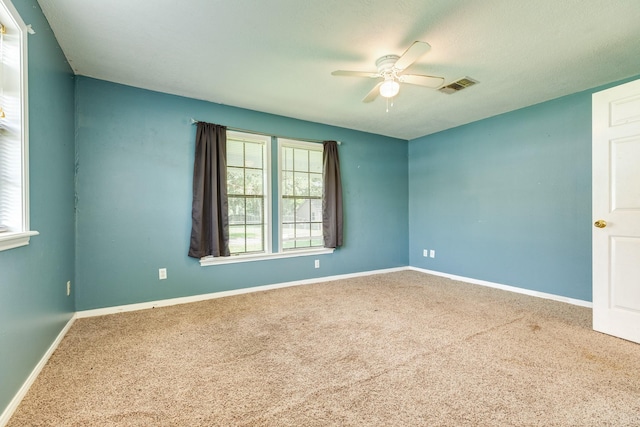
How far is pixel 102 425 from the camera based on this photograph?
1.32 m

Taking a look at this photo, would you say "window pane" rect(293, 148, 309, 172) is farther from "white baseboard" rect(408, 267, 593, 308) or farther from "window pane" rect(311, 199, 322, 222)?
"white baseboard" rect(408, 267, 593, 308)

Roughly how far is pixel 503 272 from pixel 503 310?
1022 mm

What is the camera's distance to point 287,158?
3.90 m

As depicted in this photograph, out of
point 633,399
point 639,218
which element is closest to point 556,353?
point 633,399

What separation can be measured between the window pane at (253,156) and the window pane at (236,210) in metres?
0.49

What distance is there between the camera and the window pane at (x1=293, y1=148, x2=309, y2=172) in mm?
3973

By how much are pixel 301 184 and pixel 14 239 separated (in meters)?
3.00

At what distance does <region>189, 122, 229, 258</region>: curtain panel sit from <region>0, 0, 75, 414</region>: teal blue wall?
109cm

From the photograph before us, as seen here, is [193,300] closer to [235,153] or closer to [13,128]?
[235,153]

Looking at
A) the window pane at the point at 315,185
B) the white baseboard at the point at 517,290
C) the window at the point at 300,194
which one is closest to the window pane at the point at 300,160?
the window at the point at 300,194

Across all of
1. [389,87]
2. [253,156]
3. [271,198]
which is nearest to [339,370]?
[389,87]

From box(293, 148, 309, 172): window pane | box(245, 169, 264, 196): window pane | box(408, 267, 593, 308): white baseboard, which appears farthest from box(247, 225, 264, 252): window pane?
box(408, 267, 593, 308): white baseboard

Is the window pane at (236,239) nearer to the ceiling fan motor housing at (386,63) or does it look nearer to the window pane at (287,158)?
the window pane at (287,158)

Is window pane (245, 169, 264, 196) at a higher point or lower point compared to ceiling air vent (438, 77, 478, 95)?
lower
